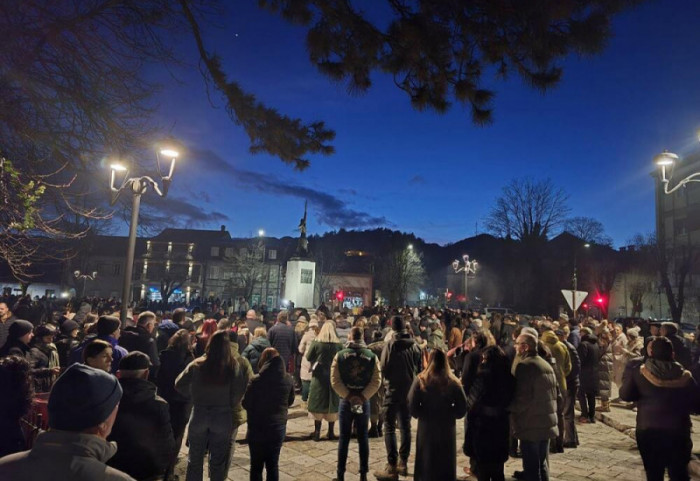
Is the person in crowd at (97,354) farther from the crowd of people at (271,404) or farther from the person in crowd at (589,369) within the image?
the person in crowd at (589,369)

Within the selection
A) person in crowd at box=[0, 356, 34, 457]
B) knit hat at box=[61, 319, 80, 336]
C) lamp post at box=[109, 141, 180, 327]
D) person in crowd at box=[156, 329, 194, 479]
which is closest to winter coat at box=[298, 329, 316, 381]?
person in crowd at box=[156, 329, 194, 479]

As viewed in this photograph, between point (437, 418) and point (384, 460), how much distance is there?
2.30 metres

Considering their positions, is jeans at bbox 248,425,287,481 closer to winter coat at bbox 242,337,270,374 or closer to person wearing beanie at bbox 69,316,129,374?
winter coat at bbox 242,337,270,374

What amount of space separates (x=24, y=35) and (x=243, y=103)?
8.57 feet

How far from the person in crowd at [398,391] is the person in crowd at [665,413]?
2669mm

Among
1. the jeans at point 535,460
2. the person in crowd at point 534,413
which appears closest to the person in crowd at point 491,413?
the person in crowd at point 534,413

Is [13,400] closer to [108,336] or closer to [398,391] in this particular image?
[108,336]

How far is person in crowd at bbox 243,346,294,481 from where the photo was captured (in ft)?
14.9

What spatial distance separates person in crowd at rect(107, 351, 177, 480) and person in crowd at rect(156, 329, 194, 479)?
237cm

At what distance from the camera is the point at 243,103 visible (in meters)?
6.06

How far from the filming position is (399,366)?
6.17 m

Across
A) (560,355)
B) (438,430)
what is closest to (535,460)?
(438,430)

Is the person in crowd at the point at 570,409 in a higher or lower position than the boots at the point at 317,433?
higher

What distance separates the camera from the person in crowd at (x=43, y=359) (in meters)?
5.63
